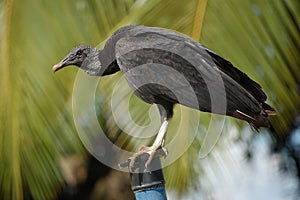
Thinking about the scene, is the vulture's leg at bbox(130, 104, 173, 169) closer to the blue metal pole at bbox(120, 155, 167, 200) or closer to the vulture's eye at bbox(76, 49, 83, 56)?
the blue metal pole at bbox(120, 155, 167, 200)

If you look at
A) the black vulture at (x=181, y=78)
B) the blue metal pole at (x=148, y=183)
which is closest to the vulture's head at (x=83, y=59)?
the black vulture at (x=181, y=78)

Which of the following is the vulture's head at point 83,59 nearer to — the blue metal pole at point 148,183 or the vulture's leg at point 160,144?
the vulture's leg at point 160,144

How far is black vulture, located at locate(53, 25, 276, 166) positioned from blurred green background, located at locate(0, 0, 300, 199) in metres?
0.70

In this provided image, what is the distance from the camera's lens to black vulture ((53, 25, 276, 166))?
208 centimetres

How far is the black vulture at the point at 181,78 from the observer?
2.08 metres

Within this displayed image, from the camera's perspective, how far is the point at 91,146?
307 cm

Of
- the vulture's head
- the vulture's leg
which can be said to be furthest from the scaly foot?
the vulture's head

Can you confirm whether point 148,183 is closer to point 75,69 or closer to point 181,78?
point 181,78

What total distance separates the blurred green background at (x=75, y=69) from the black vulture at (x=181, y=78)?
2.29 feet

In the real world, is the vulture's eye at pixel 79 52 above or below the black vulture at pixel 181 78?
above

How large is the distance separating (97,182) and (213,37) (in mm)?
1594

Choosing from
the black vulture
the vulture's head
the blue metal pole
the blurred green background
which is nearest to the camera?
the blue metal pole

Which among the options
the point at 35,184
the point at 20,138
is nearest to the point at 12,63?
the point at 20,138

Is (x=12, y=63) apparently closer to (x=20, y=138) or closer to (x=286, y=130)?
(x=20, y=138)
